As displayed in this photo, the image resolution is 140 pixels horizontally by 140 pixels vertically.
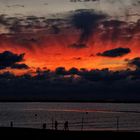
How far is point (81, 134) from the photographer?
51531 millimetres

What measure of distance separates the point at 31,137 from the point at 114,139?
29.8ft

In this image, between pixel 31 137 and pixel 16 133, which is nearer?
pixel 31 137

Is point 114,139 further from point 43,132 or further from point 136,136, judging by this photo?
point 43,132

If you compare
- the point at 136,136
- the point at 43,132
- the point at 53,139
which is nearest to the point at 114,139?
the point at 136,136

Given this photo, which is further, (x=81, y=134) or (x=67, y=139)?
(x=81, y=134)

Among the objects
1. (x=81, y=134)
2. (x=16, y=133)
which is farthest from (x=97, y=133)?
(x=16, y=133)

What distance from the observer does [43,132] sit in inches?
2130

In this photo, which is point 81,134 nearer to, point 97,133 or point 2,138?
point 97,133

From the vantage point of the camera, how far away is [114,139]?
4722 centimetres

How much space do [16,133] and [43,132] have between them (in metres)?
3.31

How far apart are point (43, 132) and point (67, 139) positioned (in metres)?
7.64

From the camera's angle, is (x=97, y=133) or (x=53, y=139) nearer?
(x=53, y=139)

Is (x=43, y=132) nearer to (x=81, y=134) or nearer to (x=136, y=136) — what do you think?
(x=81, y=134)

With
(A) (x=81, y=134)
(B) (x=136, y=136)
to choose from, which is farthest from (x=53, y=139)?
(B) (x=136, y=136)
